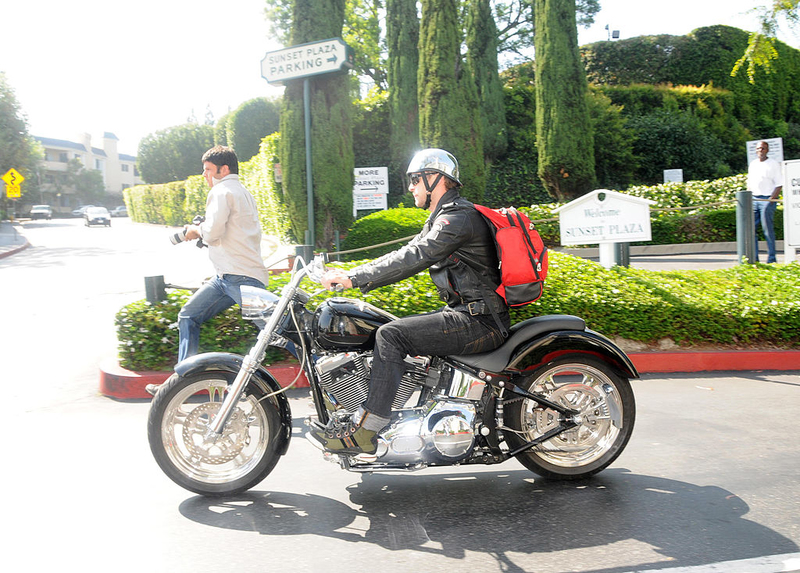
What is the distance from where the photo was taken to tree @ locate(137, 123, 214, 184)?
70.9 metres

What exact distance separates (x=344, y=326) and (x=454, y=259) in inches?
28.2

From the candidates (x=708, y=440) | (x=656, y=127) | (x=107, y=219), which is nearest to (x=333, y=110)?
(x=708, y=440)

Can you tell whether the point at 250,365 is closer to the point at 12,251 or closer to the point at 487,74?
the point at 487,74

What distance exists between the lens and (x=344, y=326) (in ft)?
12.4

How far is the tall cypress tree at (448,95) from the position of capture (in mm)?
18203

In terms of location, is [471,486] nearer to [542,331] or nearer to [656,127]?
[542,331]

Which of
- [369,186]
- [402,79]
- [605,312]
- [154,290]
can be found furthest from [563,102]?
[154,290]

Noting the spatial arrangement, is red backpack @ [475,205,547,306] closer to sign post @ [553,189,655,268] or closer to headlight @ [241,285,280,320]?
headlight @ [241,285,280,320]

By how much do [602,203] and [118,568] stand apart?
6335 mm

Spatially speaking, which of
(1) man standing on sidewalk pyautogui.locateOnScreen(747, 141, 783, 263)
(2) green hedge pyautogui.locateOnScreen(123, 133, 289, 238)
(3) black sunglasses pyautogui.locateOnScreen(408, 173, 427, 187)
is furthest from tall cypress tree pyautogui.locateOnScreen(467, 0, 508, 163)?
(3) black sunglasses pyautogui.locateOnScreen(408, 173, 427, 187)

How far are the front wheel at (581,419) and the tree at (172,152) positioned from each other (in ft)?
232

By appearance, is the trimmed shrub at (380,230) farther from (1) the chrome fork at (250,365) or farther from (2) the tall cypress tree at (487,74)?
(2) the tall cypress tree at (487,74)

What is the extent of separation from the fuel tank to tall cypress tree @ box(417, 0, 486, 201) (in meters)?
14.5

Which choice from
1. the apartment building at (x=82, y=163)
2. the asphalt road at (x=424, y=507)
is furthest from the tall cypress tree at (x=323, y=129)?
the apartment building at (x=82, y=163)
